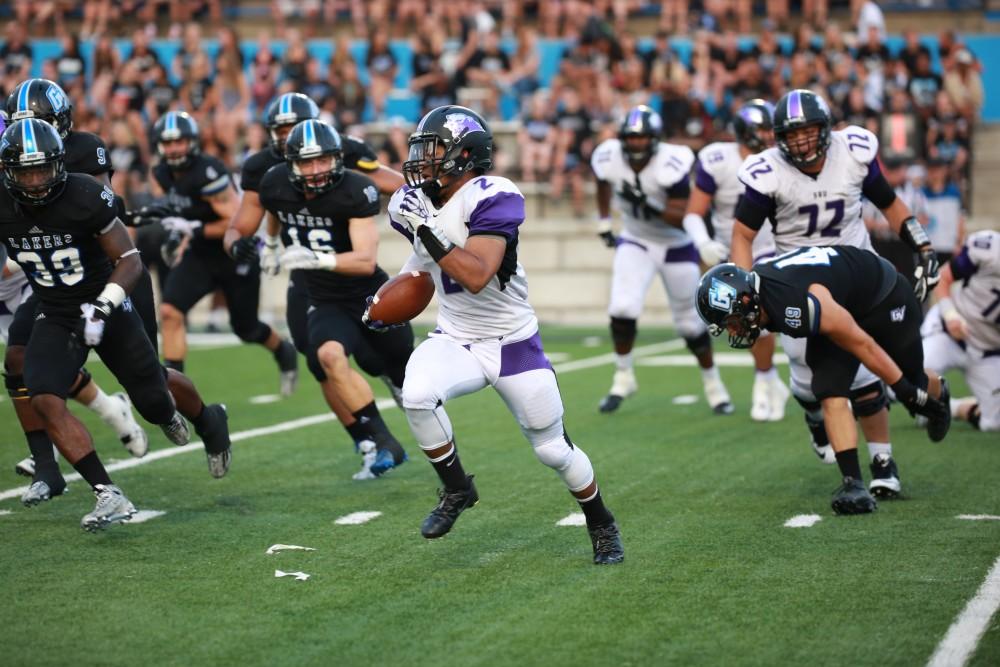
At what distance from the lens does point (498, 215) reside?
4.75 m

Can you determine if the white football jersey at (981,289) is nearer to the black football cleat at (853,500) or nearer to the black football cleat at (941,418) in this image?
the black football cleat at (941,418)

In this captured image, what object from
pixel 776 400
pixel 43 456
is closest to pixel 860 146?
pixel 776 400

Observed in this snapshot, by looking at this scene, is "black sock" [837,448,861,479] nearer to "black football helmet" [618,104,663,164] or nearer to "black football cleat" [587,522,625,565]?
"black football cleat" [587,522,625,565]

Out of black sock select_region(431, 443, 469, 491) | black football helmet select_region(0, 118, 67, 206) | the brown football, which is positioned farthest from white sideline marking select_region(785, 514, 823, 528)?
black football helmet select_region(0, 118, 67, 206)

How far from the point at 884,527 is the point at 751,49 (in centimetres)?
1226

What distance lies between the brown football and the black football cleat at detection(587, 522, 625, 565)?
1.03m

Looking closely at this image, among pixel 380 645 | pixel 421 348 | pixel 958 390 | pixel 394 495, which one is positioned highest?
pixel 421 348

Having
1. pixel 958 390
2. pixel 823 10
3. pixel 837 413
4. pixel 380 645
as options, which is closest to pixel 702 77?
pixel 823 10

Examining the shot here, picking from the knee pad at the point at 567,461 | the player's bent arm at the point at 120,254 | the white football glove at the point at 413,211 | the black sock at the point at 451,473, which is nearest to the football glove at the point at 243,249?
the player's bent arm at the point at 120,254

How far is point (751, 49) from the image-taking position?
16906 millimetres

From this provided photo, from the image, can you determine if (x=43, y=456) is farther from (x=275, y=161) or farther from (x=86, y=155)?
(x=275, y=161)

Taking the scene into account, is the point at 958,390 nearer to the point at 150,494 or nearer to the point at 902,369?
the point at 902,369

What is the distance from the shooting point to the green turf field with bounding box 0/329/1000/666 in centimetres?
400

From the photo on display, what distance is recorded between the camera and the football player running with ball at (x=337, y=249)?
6500 mm
